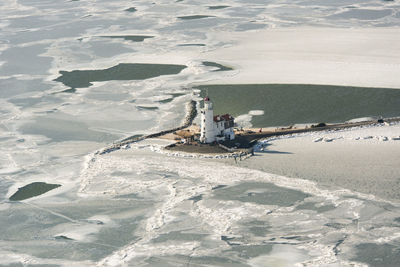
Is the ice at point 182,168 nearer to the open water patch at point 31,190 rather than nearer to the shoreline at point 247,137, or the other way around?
the open water patch at point 31,190

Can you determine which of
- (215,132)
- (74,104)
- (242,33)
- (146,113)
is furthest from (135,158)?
(242,33)

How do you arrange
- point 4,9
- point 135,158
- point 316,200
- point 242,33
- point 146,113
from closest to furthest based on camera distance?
point 316,200 < point 135,158 < point 146,113 < point 242,33 < point 4,9

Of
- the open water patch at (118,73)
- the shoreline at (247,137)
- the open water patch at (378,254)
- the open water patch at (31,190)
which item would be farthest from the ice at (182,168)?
the open water patch at (118,73)

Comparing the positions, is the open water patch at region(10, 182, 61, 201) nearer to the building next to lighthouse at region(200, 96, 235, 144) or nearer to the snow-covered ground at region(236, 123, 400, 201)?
the building next to lighthouse at region(200, 96, 235, 144)

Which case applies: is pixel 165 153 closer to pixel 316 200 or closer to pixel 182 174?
pixel 182 174

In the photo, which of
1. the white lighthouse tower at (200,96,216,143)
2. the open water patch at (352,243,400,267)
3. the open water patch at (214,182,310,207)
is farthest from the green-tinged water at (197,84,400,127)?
the open water patch at (352,243,400,267)
